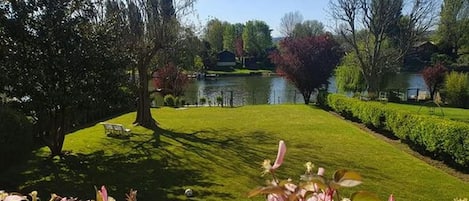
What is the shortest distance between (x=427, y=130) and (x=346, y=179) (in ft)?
41.7

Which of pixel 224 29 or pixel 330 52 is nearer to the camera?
pixel 330 52

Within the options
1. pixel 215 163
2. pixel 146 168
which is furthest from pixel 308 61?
pixel 146 168

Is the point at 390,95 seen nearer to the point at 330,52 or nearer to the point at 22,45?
the point at 330,52

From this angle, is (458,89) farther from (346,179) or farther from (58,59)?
(346,179)

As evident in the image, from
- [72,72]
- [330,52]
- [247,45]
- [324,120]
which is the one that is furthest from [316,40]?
[247,45]

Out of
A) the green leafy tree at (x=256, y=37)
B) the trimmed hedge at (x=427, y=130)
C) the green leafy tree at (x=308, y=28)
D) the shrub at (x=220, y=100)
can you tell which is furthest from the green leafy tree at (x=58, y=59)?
the green leafy tree at (x=256, y=37)

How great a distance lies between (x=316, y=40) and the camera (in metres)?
28.6

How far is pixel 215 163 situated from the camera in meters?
11.0

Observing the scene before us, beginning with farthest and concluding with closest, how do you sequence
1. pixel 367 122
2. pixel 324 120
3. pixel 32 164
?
pixel 324 120, pixel 367 122, pixel 32 164

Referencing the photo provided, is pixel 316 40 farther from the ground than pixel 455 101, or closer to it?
farther from the ground

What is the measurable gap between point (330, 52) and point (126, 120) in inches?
611

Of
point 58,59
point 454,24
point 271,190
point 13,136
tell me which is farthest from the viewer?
point 454,24

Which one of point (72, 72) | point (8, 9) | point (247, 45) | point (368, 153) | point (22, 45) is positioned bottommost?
point (368, 153)

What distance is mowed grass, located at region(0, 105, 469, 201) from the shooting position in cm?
860
